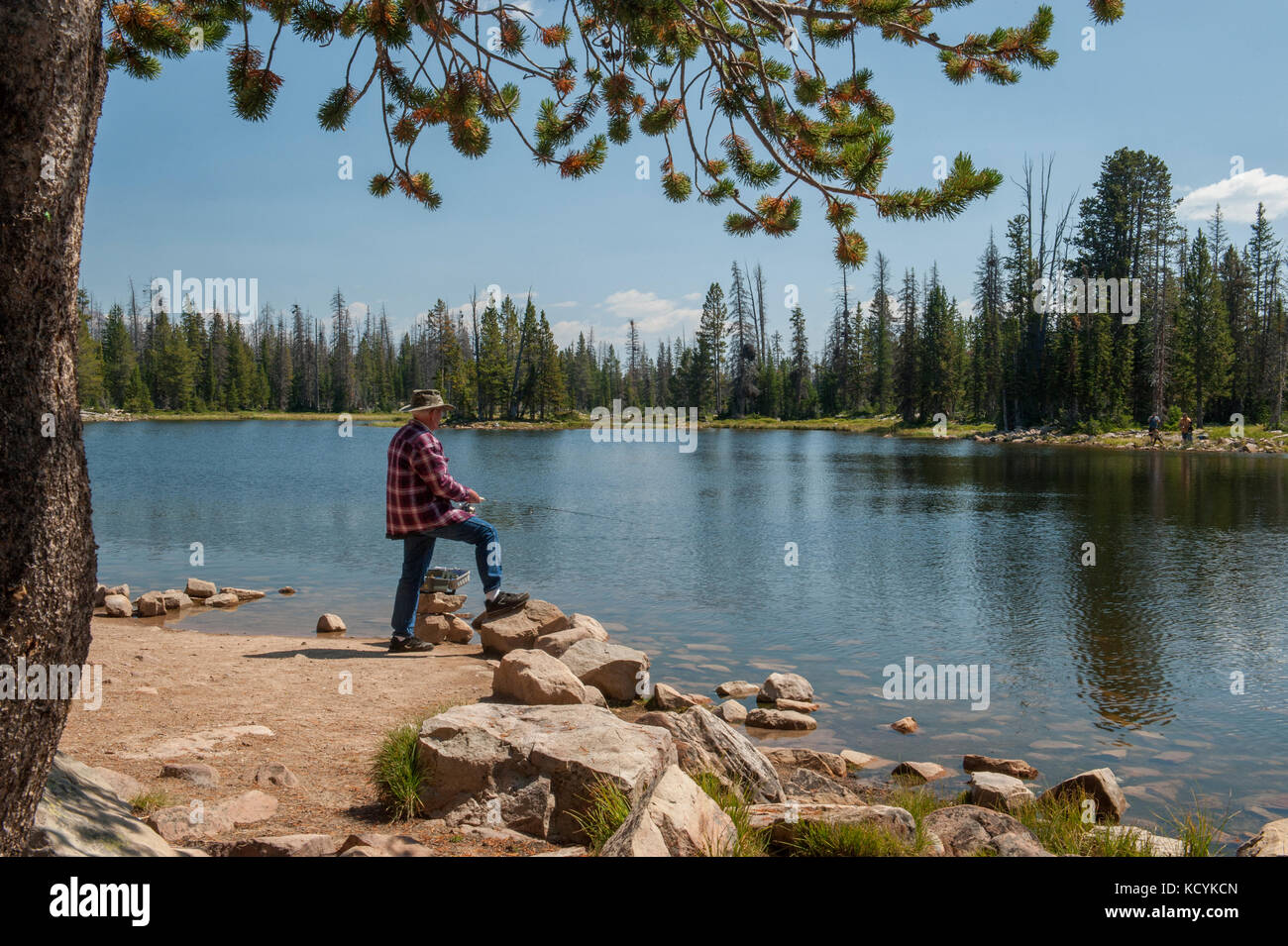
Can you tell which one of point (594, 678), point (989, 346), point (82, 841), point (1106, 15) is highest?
point (989, 346)

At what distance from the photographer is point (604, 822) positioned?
4.42 meters

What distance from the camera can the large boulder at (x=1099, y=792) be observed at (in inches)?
260

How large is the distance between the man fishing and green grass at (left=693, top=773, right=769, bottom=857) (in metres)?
4.24

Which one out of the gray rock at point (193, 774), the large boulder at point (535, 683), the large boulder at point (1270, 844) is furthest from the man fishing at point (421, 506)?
the large boulder at point (1270, 844)

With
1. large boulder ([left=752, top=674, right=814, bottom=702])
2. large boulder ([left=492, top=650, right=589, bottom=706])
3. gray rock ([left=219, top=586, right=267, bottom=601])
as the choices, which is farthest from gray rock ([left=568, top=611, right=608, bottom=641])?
gray rock ([left=219, top=586, right=267, bottom=601])

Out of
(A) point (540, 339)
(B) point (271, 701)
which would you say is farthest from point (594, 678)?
(A) point (540, 339)

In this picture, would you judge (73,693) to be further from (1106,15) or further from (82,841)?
(1106,15)

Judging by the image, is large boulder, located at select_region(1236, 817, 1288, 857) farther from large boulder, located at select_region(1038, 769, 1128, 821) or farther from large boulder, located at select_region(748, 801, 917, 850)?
large boulder, located at select_region(748, 801, 917, 850)

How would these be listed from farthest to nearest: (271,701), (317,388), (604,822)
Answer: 1. (317,388)
2. (271,701)
3. (604,822)

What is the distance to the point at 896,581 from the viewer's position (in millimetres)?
16078

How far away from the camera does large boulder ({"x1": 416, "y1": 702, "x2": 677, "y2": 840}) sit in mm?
4727

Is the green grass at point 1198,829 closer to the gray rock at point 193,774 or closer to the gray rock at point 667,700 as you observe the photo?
the gray rock at point 667,700

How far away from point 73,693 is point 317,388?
414 ft

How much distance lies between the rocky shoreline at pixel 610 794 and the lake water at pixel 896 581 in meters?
1.25
